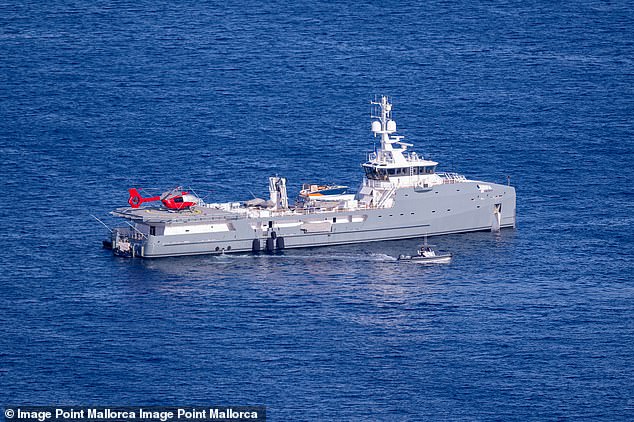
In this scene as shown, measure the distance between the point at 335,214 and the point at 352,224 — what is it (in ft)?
5.80

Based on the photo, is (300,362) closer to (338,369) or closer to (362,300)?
(338,369)

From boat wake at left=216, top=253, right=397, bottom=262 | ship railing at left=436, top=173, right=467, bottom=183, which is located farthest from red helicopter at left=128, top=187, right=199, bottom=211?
ship railing at left=436, top=173, right=467, bottom=183

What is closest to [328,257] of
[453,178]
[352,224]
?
[352,224]

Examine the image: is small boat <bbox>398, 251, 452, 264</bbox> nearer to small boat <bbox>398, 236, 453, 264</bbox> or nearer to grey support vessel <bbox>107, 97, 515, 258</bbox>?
small boat <bbox>398, 236, 453, 264</bbox>

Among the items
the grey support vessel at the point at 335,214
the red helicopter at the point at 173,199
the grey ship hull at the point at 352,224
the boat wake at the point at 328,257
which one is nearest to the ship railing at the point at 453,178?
the grey support vessel at the point at 335,214

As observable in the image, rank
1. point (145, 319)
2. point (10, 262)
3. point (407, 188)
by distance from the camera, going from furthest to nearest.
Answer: point (407, 188)
point (10, 262)
point (145, 319)

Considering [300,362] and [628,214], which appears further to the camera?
[628,214]

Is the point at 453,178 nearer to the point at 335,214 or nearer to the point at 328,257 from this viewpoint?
the point at 335,214

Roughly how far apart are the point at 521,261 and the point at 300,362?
111ft

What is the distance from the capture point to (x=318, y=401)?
139750 millimetres

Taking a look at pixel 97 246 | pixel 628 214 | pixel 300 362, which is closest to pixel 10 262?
pixel 97 246

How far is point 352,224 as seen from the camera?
596 ft

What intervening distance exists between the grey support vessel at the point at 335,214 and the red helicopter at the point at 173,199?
88 mm

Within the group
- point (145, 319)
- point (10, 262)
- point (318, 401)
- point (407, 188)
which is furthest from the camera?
point (407, 188)
